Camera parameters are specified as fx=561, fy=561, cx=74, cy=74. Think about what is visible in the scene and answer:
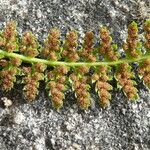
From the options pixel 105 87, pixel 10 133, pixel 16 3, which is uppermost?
pixel 16 3

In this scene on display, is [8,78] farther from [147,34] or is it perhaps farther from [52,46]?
[147,34]

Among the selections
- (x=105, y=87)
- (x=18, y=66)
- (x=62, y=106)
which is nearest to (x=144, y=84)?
(x=105, y=87)

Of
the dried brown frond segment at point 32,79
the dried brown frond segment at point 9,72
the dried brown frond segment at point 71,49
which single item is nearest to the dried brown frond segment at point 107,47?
the dried brown frond segment at point 71,49

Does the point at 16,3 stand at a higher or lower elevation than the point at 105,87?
higher

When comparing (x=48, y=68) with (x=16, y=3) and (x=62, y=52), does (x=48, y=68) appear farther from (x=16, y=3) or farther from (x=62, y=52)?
(x=16, y=3)

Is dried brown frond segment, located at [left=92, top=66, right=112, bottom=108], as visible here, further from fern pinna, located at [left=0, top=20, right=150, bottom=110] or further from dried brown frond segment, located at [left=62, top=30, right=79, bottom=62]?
dried brown frond segment, located at [left=62, top=30, right=79, bottom=62]

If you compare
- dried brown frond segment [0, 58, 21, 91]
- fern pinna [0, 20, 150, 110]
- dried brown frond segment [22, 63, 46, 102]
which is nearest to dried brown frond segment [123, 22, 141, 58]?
fern pinna [0, 20, 150, 110]

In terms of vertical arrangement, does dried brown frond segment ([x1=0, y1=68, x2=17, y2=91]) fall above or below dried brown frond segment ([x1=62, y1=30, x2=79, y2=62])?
below
